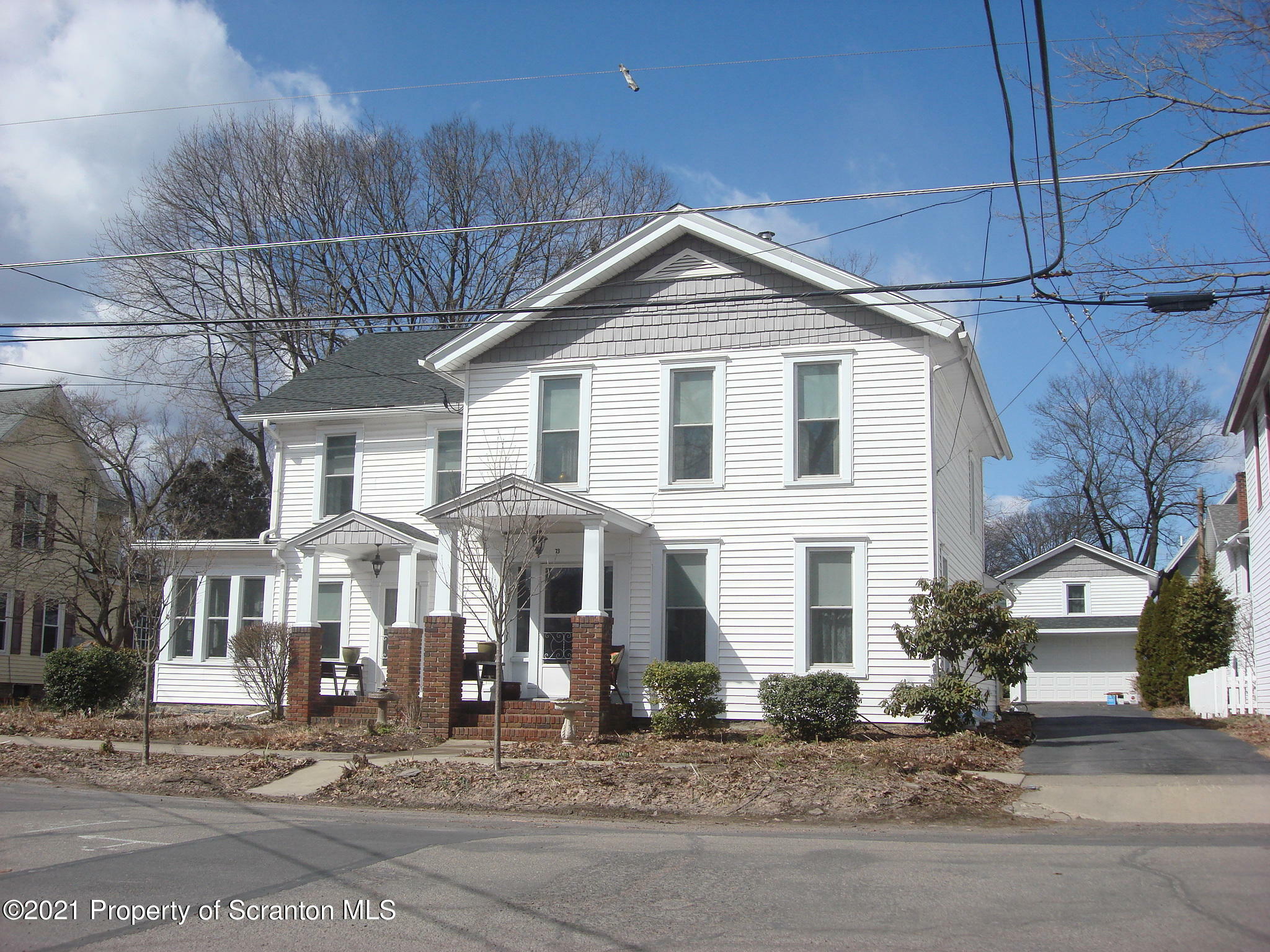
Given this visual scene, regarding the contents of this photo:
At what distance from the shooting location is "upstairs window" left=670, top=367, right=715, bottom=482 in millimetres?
18281

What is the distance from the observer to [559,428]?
19.0 m

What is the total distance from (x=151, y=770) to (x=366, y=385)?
10.5m

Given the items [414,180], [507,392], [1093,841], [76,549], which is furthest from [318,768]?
[414,180]

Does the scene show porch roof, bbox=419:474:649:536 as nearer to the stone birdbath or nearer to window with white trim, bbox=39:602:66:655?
the stone birdbath

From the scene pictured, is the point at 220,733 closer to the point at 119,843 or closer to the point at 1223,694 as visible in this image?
the point at 119,843

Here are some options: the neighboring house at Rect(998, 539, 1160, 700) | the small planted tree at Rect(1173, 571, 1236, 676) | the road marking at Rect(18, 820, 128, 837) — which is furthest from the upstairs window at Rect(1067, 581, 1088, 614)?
the road marking at Rect(18, 820, 128, 837)

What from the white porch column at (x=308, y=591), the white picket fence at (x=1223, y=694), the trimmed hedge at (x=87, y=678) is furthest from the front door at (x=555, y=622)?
the white picket fence at (x=1223, y=694)

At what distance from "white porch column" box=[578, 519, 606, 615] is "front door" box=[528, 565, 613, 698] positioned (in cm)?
147

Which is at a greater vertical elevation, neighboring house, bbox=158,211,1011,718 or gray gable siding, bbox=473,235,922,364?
gray gable siding, bbox=473,235,922,364

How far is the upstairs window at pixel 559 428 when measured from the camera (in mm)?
18844

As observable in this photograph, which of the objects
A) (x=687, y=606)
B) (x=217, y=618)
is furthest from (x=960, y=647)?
(x=217, y=618)

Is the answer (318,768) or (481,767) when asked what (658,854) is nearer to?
(481,767)

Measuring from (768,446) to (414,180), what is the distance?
25838 mm

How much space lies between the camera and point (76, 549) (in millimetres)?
32750
